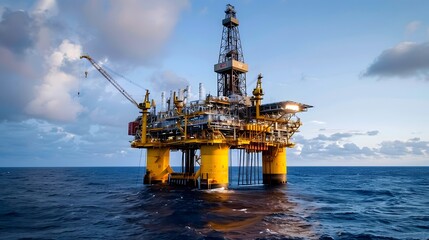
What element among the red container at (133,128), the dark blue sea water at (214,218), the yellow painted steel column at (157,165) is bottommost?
the dark blue sea water at (214,218)

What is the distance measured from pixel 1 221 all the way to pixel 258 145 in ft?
110

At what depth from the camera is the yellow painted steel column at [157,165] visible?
55.2 meters

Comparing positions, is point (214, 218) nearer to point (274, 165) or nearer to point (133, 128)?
point (274, 165)

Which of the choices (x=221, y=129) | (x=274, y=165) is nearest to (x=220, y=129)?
(x=221, y=129)

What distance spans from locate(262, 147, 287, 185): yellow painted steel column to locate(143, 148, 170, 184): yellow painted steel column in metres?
16.9

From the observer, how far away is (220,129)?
46.1 metres

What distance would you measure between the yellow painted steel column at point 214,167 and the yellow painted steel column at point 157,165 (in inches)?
493

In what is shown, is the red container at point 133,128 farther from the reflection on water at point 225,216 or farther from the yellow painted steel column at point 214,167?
the reflection on water at point 225,216

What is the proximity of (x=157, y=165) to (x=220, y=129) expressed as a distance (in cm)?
1556

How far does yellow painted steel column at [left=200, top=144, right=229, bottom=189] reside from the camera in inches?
1736

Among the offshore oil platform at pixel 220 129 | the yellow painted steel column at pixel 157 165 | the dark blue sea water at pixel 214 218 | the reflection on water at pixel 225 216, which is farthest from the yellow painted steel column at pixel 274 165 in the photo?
the yellow painted steel column at pixel 157 165

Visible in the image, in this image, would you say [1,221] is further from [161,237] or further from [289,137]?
[289,137]

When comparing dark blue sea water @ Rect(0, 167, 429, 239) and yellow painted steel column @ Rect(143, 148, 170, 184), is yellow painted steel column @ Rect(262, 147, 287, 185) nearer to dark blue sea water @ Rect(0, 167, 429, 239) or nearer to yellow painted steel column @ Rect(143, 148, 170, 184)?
dark blue sea water @ Rect(0, 167, 429, 239)

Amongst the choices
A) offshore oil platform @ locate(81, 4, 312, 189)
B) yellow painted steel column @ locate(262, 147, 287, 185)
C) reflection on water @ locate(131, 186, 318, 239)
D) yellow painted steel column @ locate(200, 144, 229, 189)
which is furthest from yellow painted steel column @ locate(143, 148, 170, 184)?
yellow painted steel column @ locate(262, 147, 287, 185)
